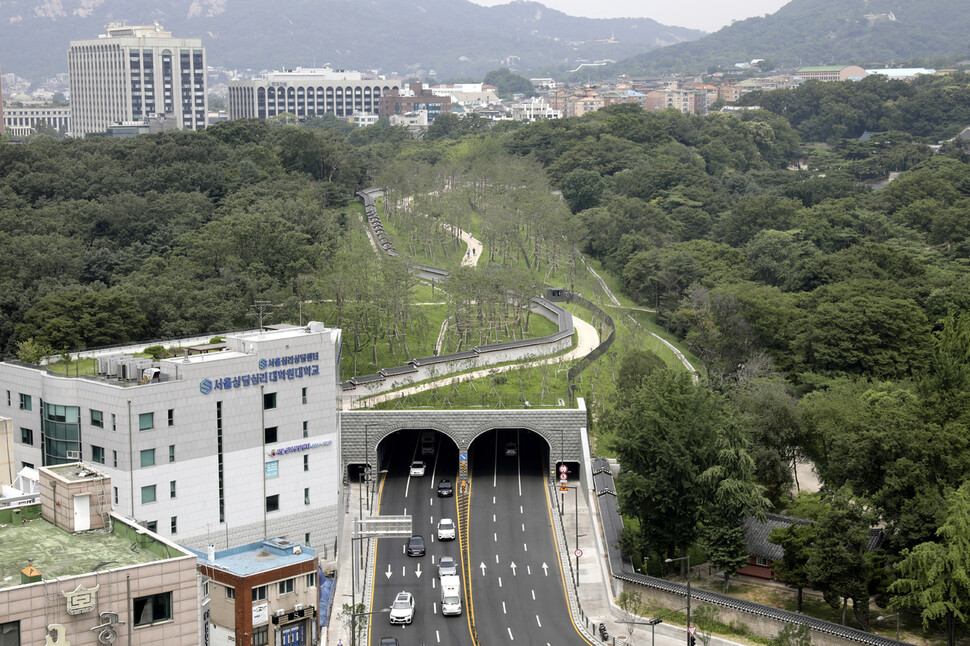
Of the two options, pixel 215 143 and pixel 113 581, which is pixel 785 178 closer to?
pixel 215 143

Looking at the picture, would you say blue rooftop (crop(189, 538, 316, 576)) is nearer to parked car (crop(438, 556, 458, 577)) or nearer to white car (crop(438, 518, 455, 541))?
parked car (crop(438, 556, 458, 577))

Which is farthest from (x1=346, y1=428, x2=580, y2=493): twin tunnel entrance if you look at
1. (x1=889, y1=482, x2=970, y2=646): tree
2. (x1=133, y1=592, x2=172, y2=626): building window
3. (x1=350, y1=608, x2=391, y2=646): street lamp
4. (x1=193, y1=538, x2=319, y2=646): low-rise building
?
(x1=133, y1=592, x2=172, y2=626): building window

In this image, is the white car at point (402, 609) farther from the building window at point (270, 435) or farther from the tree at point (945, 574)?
the tree at point (945, 574)

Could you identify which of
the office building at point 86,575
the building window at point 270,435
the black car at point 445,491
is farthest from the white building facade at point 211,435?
the office building at point 86,575

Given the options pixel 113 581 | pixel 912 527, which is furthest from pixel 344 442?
pixel 113 581

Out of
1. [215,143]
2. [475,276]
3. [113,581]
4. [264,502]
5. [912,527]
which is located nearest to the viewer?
[113,581]

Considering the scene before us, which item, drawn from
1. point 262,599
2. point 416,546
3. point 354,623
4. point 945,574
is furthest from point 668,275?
point 262,599
